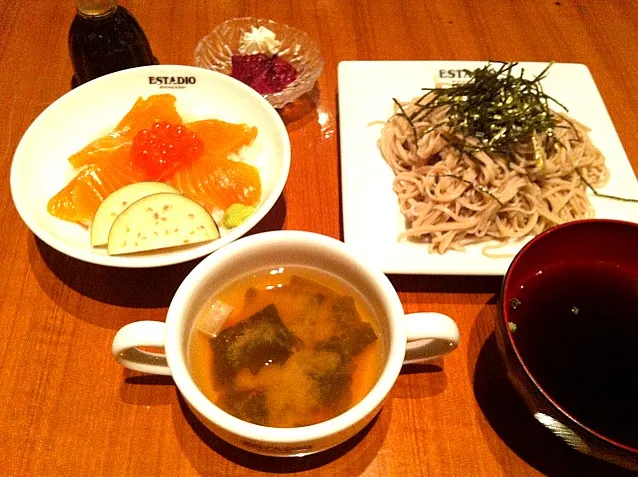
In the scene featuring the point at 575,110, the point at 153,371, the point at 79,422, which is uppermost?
the point at 575,110

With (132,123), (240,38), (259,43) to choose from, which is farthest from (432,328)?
(240,38)

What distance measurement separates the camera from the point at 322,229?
1.45 metres

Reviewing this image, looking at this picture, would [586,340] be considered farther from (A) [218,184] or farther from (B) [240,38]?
(B) [240,38]

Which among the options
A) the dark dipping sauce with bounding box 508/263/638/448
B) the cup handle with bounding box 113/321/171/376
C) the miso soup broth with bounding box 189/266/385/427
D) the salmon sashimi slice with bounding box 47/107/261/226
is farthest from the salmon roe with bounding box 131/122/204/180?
the dark dipping sauce with bounding box 508/263/638/448

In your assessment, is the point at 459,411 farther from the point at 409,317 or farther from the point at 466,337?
the point at 409,317

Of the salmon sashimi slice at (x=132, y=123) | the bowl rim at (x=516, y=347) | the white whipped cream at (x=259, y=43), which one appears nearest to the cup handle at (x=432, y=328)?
the bowl rim at (x=516, y=347)

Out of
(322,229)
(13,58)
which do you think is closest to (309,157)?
(322,229)

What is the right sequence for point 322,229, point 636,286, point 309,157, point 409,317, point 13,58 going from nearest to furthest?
1. point 409,317
2. point 636,286
3. point 322,229
4. point 309,157
5. point 13,58

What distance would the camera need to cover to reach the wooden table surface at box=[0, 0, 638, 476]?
3.51 feet

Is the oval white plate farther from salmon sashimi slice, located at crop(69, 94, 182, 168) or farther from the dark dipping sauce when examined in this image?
the dark dipping sauce

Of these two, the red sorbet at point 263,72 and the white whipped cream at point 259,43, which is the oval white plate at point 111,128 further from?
the white whipped cream at point 259,43

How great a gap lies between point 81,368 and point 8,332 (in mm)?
213

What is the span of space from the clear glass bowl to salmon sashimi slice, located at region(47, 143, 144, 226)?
0.54 meters

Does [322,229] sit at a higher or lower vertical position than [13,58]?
lower
